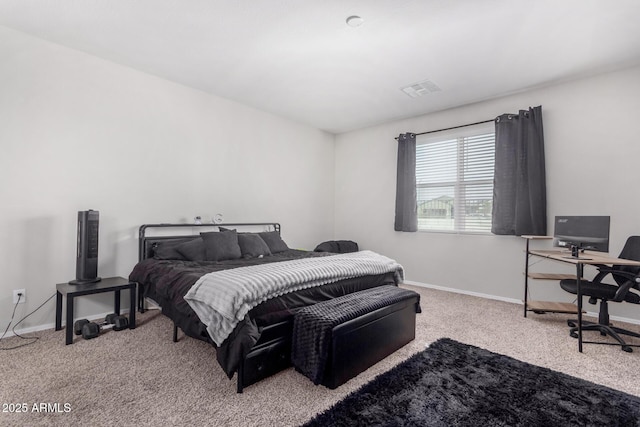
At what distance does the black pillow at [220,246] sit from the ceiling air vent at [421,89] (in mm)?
2840

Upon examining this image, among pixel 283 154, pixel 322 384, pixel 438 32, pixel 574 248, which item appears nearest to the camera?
pixel 322 384

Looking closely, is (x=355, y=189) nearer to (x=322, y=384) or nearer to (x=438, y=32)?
(x=438, y=32)

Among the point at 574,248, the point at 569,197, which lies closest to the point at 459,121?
the point at 569,197

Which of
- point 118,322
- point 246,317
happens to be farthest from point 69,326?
point 246,317

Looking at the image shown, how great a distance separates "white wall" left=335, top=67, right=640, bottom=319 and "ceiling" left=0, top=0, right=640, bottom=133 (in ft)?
0.91

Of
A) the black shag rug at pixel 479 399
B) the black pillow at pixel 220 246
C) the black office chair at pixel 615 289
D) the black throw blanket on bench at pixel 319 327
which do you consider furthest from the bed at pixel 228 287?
the black office chair at pixel 615 289

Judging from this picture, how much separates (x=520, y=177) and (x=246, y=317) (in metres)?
3.70

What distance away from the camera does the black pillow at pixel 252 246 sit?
11.6ft

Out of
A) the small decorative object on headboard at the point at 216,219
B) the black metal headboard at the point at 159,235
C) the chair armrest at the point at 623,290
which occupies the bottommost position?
the chair armrest at the point at 623,290

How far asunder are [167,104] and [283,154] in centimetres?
187

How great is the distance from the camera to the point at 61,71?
2.87 m

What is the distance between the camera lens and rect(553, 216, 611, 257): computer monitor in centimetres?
273

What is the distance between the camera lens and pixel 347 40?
108 inches

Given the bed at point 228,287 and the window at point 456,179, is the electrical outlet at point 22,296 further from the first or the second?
the window at point 456,179
